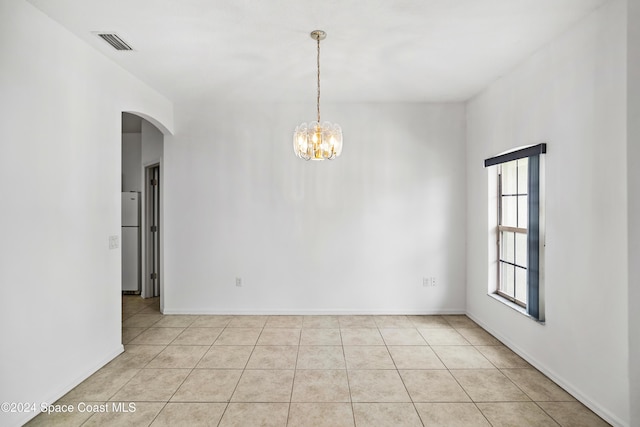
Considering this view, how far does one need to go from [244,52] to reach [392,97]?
2.04 meters

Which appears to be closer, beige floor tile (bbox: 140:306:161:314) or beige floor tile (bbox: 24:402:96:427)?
beige floor tile (bbox: 24:402:96:427)

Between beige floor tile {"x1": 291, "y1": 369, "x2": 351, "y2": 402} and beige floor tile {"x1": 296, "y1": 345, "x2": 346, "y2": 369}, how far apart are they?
0.10 m

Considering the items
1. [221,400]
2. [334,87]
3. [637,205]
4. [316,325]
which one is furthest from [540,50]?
[221,400]

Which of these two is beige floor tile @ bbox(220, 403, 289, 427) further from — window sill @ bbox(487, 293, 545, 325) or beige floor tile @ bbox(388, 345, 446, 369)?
window sill @ bbox(487, 293, 545, 325)

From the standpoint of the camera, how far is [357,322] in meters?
4.30

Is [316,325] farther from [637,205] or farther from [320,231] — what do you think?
[637,205]

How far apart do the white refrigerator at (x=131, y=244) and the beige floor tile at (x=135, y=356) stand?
7.59ft

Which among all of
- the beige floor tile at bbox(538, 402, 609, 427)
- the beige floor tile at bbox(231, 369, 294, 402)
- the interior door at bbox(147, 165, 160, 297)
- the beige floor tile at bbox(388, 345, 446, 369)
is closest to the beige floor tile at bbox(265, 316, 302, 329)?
the beige floor tile at bbox(231, 369, 294, 402)

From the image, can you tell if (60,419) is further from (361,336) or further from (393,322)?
(393,322)

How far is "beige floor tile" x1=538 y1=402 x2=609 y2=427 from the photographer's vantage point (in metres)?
2.28

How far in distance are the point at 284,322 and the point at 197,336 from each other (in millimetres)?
1037

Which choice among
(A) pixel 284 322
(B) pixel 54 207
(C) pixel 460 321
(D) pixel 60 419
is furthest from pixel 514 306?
(B) pixel 54 207

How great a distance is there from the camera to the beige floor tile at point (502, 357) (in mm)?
3117

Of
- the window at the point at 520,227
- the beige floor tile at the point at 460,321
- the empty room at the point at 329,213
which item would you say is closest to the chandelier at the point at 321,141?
the empty room at the point at 329,213
